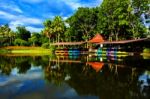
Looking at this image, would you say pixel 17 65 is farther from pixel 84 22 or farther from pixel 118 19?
pixel 84 22

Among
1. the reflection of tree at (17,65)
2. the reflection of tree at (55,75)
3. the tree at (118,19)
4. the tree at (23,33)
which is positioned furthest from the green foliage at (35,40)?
the reflection of tree at (55,75)

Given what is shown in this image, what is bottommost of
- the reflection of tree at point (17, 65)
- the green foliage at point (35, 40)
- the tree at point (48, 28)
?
the reflection of tree at point (17, 65)

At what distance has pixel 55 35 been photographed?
96312mm

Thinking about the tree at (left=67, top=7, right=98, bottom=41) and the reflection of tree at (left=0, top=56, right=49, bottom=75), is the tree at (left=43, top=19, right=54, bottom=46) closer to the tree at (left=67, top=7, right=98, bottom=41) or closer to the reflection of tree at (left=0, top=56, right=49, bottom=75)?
the tree at (left=67, top=7, right=98, bottom=41)

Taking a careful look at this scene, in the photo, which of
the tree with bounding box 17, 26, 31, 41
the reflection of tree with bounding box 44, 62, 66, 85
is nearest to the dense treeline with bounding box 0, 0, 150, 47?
the tree with bounding box 17, 26, 31, 41

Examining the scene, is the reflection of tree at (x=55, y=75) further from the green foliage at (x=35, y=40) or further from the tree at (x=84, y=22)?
the green foliage at (x=35, y=40)

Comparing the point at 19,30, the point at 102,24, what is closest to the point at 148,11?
the point at 102,24

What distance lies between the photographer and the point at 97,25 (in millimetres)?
84938

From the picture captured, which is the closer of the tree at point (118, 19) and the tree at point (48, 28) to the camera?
the tree at point (118, 19)

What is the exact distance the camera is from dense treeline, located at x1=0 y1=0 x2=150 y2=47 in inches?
2687

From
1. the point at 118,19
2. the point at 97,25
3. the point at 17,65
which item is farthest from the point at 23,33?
the point at 17,65

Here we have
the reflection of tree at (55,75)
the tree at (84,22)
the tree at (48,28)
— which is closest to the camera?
the reflection of tree at (55,75)

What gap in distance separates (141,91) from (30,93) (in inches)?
225

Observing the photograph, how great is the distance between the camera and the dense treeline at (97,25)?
6825 cm
